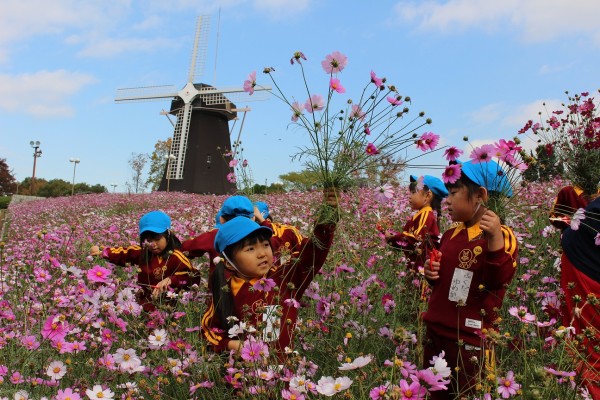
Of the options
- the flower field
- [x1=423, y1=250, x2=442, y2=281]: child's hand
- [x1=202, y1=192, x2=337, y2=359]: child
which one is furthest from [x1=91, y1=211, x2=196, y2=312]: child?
[x1=423, y1=250, x2=442, y2=281]: child's hand

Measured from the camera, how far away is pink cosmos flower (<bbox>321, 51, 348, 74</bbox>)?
2.20 meters

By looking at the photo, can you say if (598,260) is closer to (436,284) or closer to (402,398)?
(436,284)

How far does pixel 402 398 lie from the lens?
1.39 metres

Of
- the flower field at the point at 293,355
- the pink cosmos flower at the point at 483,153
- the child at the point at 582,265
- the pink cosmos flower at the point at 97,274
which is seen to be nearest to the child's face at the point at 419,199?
the flower field at the point at 293,355

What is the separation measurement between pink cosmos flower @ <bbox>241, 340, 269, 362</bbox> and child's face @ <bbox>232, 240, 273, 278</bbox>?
643mm

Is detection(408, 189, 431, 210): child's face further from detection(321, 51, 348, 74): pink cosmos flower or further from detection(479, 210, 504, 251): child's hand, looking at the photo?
detection(321, 51, 348, 74): pink cosmos flower

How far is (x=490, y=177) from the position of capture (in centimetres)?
221

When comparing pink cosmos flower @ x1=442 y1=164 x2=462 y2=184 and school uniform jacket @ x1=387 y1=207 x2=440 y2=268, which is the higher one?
pink cosmos flower @ x1=442 y1=164 x2=462 y2=184

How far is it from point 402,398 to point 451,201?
46.8 inches

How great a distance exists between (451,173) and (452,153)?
0.10 m

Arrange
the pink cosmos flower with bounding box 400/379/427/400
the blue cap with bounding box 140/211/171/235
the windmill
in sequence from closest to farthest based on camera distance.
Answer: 1. the pink cosmos flower with bounding box 400/379/427/400
2. the blue cap with bounding box 140/211/171/235
3. the windmill

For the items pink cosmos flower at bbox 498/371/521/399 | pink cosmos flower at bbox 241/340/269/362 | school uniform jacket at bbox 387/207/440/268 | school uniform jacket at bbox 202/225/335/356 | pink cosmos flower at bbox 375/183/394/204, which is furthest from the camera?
school uniform jacket at bbox 387/207/440/268

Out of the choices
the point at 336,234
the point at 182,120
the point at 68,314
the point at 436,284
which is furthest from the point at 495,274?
the point at 182,120

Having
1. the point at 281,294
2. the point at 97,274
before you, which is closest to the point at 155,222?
the point at 97,274
